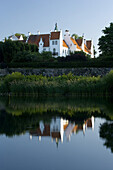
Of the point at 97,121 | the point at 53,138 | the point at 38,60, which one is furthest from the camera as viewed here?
the point at 38,60

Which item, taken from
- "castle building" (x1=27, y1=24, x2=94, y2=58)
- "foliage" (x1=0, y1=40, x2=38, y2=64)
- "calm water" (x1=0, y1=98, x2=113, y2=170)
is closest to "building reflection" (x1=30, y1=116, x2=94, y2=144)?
"calm water" (x1=0, y1=98, x2=113, y2=170)

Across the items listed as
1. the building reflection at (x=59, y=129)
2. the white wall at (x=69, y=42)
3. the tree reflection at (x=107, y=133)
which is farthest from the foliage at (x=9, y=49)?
the tree reflection at (x=107, y=133)

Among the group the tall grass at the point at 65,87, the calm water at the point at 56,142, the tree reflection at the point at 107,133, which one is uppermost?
the tall grass at the point at 65,87

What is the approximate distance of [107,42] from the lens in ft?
163

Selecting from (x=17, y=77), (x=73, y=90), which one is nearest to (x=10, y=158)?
A: (x=73, y=90)

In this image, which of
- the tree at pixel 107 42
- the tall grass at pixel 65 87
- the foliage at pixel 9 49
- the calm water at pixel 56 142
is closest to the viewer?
the calm water at pixel 56 142

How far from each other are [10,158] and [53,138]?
252 centimetres

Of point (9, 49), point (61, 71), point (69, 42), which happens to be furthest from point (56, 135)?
point (69, 42)

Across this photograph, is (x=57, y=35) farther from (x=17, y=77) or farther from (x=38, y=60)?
(x=17, y=77)

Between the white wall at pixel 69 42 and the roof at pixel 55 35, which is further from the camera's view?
the white wall at pixel 69 42

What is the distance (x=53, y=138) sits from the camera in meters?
10.3

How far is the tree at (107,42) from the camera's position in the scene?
162ft

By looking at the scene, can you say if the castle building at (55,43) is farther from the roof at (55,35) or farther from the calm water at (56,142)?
the calm water at (56,142)

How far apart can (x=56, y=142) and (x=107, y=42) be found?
136 feet
